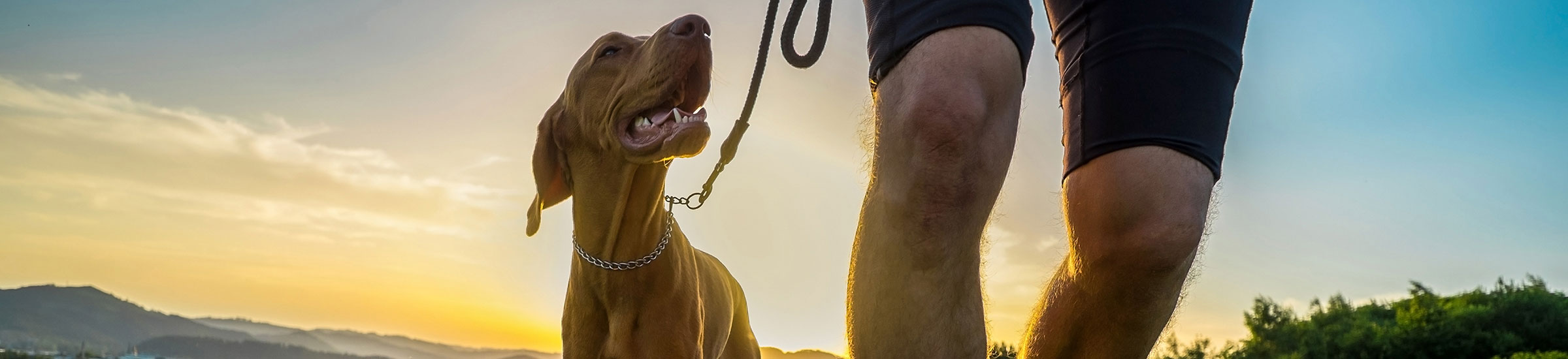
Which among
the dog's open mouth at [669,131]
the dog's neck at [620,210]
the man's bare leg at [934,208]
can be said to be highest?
the dog's open mouth at [669,131]

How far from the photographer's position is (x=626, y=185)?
390cm

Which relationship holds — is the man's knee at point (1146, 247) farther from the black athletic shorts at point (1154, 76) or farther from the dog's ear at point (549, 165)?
the dog's ear at point (549, 165)

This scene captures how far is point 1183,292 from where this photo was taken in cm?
251

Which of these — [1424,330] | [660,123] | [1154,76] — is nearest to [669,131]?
[660,123]

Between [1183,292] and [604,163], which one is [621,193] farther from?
[1183,292]

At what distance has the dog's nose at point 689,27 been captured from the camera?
3578 millimetres

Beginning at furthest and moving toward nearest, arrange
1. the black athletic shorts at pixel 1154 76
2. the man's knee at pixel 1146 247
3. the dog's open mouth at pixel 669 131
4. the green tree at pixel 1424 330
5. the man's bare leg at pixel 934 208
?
the green tree at pixel 1424 330
the dog's open mouth at pixel 669 131
the black athletic shorts at pixel 1154 76
the man's knee at pixel 1146 247
the man's bare leg at pixel 934 208

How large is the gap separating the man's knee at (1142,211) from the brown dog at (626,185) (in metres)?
1.76

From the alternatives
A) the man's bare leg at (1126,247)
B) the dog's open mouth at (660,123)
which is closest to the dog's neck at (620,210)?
the dog's open mouth at (660,123)

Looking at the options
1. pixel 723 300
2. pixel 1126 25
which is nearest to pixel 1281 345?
pixel 723 300

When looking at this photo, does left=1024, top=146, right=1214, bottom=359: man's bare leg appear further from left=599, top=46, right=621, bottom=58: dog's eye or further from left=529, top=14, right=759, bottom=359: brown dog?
left=599, top=46, right=621, bottom=58: dog's eye

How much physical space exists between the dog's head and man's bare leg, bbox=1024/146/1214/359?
165cm

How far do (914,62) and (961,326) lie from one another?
47 cm

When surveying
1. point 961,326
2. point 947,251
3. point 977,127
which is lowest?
point 961,326
